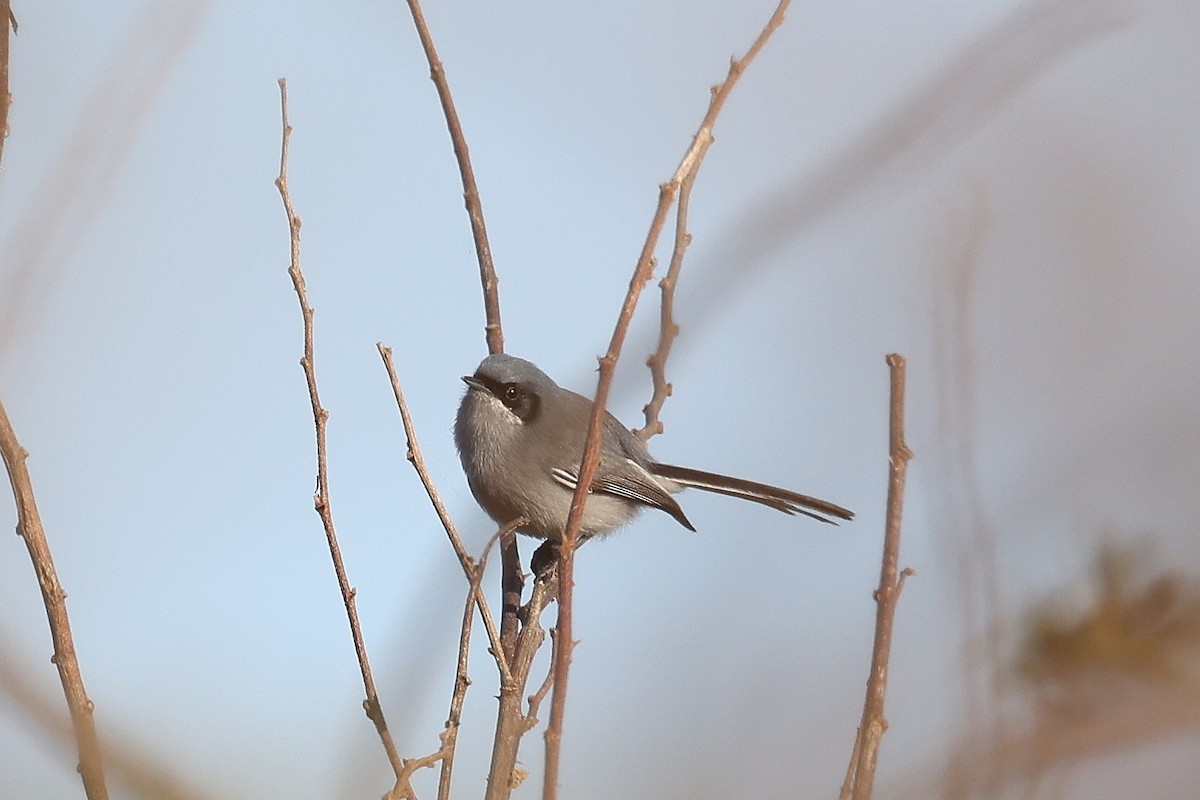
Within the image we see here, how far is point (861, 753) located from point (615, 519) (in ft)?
8.94

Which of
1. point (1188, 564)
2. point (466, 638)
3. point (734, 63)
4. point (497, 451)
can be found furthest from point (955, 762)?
point (497, 451)

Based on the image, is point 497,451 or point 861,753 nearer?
point 861,753

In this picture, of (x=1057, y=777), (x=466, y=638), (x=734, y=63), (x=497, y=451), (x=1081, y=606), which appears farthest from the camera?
(x=497, y=451)

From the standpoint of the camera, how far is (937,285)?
1941mm

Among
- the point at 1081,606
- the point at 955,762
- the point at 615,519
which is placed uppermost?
the point at 615,519

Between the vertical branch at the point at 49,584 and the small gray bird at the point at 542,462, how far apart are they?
7.32ft

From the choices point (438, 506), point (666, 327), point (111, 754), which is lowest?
point (111, 754)

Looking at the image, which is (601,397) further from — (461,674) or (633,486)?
(633,486)

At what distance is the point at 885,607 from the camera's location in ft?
4.95

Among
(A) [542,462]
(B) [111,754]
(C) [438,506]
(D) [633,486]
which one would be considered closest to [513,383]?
(A) [542,462]

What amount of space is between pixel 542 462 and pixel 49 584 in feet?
8.34

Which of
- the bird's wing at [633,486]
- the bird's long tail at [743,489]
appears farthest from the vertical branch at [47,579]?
the bird's wing at [633,486]

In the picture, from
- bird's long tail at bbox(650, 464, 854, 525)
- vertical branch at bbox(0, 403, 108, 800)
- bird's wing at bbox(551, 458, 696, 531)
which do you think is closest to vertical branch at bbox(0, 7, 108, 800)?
vertical branch at bbox(0, 403, 108, 800)

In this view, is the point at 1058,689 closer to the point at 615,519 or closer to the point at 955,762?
the point at 955,762
